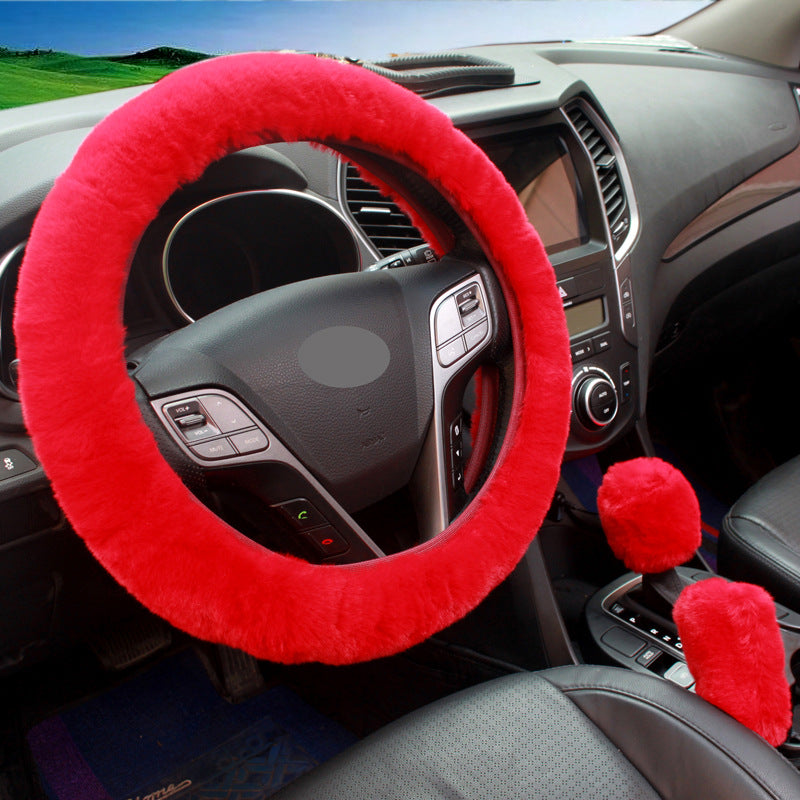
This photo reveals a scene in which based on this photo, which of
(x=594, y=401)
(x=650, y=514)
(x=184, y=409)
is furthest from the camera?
(x=594, y=401)

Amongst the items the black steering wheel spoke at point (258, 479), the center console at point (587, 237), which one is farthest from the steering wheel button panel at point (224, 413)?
the center console at point (587, 237)

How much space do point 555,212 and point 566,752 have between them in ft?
2.66

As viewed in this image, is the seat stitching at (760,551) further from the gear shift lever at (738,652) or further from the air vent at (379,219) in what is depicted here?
the air vent at (379,219)

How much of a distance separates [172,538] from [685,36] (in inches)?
74.3

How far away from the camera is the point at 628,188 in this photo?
1303mm

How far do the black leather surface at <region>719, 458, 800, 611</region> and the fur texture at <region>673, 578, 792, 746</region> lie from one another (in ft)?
1.45

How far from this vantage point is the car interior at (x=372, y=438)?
1.60ft

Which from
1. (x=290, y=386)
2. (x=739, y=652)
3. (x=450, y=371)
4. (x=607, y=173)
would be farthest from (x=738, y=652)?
(x=607, y=173)

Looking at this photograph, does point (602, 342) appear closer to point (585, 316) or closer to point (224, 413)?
point (585, 316)

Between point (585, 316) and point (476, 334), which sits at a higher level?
point (476, 334)

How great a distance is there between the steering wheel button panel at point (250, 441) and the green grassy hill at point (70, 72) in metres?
0.50

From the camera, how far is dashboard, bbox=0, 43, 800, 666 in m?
0.85

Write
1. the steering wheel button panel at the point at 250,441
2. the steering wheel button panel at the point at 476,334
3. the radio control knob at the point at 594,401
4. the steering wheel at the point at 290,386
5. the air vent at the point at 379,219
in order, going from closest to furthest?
the steering wheel at the point at 290,386, the steering wheel button panel at the point at 250,441, the steering wheel button panel at the point at 476,334, the air vent at the point at 379,219, the radio control knob at the point at 594,401

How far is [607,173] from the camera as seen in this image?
4.25 ft
